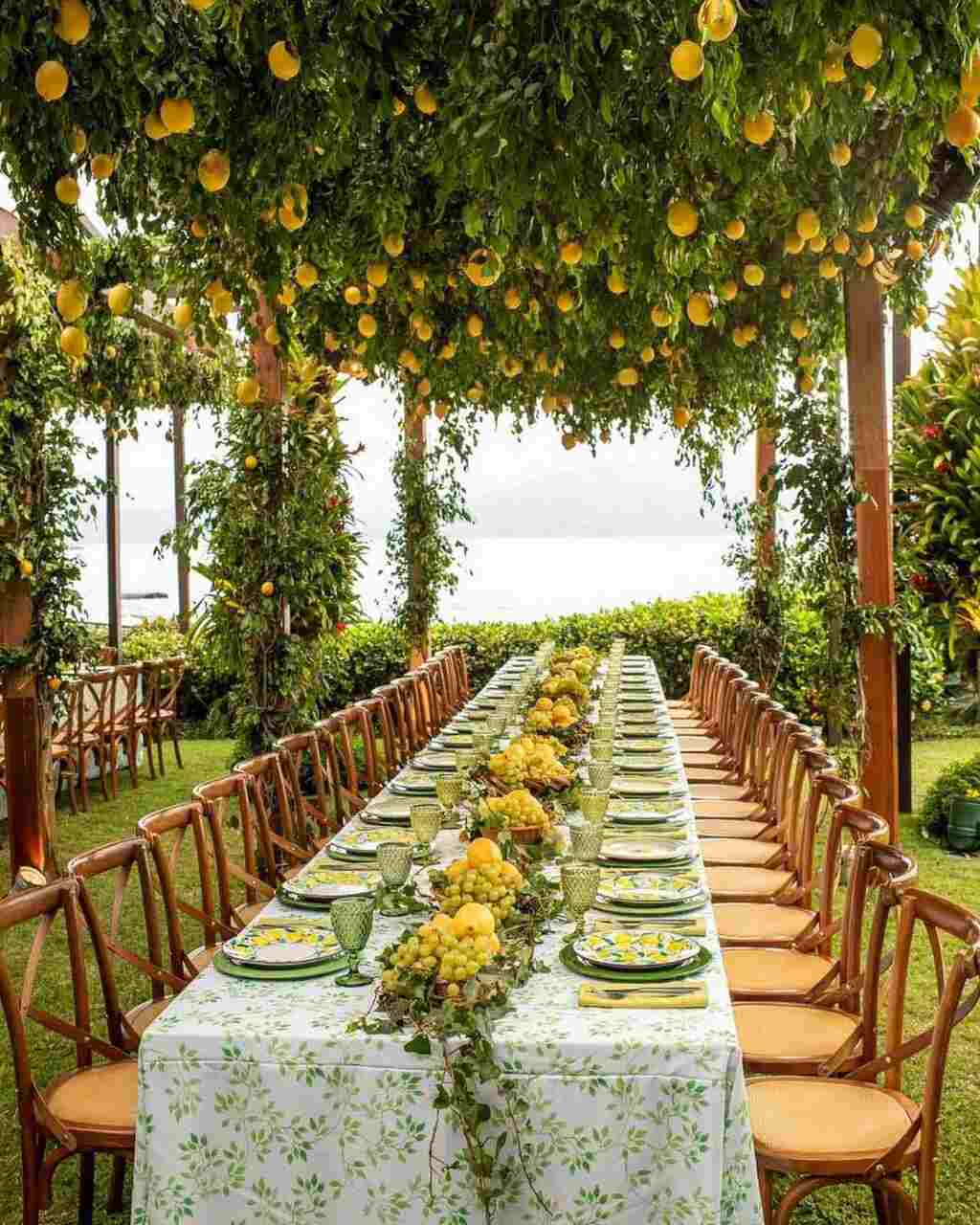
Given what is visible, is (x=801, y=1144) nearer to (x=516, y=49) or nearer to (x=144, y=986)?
(x=516, y=49)

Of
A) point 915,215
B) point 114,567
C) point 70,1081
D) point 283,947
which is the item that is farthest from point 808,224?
point 114,567

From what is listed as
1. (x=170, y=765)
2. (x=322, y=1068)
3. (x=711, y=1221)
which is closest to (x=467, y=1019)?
(x=322, y=1068)

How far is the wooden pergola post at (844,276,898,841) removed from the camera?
570 cm

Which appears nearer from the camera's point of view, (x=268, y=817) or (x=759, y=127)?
(x=759, y=127)

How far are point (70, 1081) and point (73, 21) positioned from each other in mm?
2004

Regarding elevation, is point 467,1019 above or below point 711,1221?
above

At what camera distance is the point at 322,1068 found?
6.70 feet

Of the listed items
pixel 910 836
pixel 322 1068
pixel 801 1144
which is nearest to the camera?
pixel 322 1068

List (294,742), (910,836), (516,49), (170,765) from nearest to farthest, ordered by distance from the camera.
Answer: (516,49) → (294,742) → (910,836) → (170,765)

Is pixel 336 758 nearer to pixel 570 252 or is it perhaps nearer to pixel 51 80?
pixel 570 252

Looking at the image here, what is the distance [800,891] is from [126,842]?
1.99 meters

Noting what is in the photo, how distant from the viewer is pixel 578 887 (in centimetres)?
248

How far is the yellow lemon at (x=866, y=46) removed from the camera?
220cm

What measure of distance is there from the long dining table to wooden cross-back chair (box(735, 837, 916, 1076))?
0.54m
